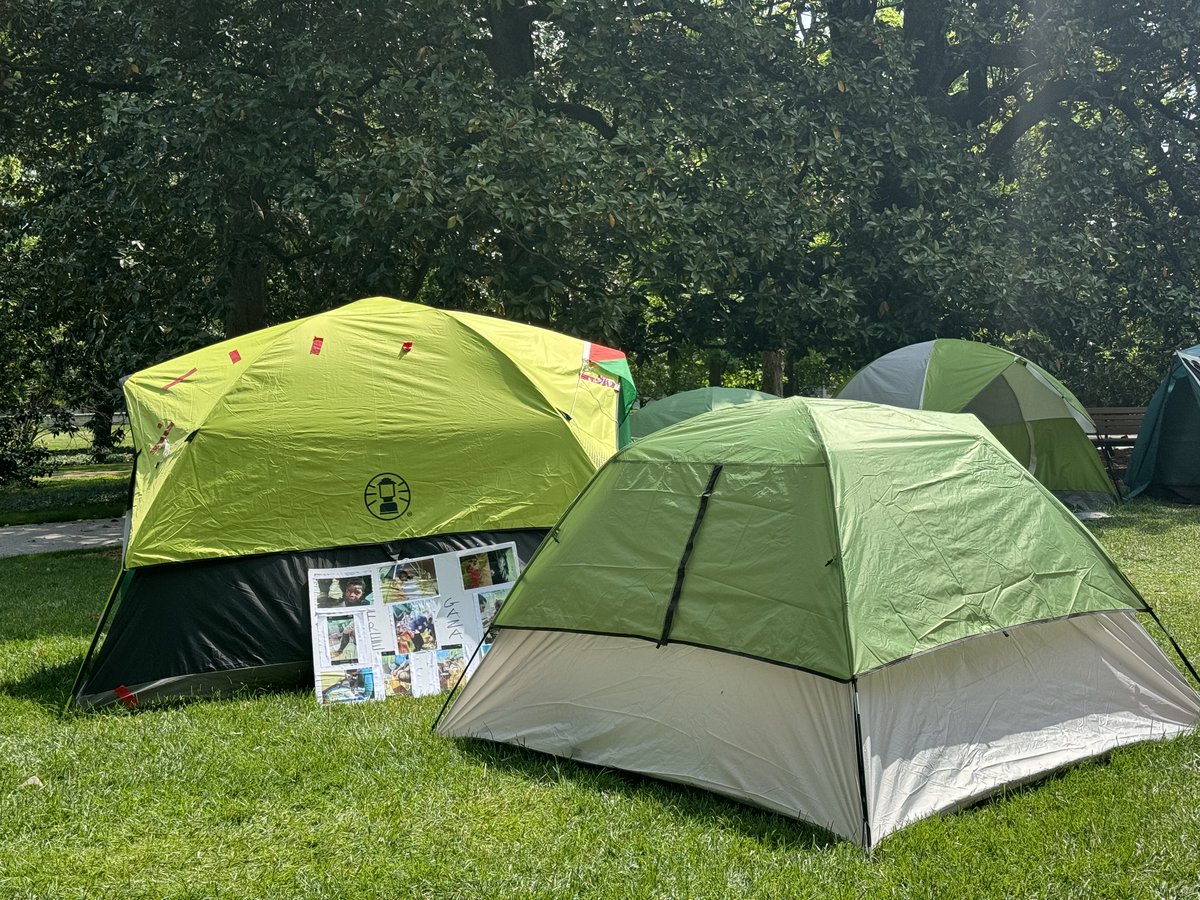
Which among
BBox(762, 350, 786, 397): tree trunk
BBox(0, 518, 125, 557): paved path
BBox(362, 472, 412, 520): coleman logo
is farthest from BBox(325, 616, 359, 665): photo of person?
BBox(762, 350, 786, 397): tree trunk

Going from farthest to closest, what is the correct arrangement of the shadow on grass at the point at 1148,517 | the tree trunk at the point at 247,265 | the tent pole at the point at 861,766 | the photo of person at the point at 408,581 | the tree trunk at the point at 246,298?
the tree trunk at the point at 246,298 → the tree trunk at the point at 247,265 → the shadow on grass at the point at 1148,517 → the photo of person at the point at 408,581 → the tent pole at the point at 861,766

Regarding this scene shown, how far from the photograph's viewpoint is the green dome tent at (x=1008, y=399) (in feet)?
40.7

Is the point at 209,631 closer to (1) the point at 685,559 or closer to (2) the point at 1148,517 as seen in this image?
(1) the point at 685,559

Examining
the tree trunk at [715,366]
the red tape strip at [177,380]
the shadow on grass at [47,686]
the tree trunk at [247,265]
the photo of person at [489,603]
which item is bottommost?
the tree trunk at [715,366]

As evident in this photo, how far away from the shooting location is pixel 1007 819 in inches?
165

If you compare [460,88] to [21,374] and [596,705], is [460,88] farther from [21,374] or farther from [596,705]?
[21,374]

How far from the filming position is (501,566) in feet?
22.1

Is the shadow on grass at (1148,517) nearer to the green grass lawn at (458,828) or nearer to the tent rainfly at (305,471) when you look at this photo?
the tent rainfly at (305,471)

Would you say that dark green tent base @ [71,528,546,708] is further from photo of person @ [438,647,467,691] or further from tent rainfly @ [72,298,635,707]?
photo of person @ [438,647,467,691]

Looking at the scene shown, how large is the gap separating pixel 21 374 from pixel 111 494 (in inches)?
91.9

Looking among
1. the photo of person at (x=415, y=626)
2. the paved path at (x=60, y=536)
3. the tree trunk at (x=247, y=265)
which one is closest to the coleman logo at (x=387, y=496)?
the photo of person at (x=415, y=626)

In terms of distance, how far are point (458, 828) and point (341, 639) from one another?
7.43 feet

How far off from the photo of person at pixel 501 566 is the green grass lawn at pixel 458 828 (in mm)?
1177

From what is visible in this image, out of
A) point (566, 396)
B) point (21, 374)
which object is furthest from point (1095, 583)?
point (21, 374)
